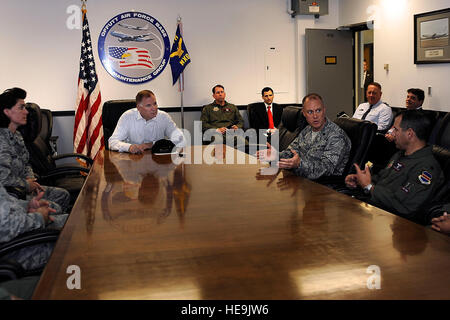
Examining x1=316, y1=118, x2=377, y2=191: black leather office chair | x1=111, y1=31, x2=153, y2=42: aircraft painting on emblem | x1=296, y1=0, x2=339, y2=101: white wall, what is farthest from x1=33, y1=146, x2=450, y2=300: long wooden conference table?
x1=296, y1=0, x2=339, y2=101: white wall

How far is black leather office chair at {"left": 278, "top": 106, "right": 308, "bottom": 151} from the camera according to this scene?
405 centimetres

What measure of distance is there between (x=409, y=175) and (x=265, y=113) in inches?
182

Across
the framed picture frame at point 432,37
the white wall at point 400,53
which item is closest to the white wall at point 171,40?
the white wall at point 400,53

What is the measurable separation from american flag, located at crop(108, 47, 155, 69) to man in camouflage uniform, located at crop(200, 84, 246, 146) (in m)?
1.04

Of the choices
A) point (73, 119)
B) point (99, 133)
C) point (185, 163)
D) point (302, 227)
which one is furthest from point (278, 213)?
point (73, 119)

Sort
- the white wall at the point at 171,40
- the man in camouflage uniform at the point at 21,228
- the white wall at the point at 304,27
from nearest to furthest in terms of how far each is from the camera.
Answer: the man in camouflage uniform at the point at 21,228 < the white wall at the point at 171,40 < the white wall at the point at 304,27

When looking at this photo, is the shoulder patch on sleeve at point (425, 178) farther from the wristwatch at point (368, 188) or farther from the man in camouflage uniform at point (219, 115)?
the man in camouflage uniform at point (219, 115)

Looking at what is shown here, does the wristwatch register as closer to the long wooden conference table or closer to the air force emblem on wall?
the long wooden conference table

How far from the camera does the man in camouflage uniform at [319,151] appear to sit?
10.4 feet

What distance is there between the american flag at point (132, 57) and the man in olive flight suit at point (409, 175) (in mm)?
4892

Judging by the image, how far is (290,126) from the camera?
4.22 m

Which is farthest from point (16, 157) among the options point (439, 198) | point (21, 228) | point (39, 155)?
point (439, 198)

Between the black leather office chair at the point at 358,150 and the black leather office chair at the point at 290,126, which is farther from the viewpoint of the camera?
the black leather office chair at the point at 290,126

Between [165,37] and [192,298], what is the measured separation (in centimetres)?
631
